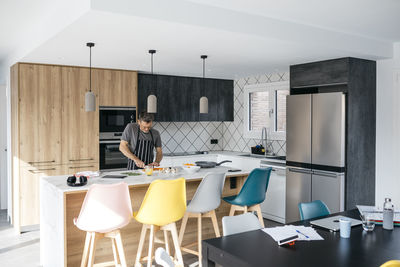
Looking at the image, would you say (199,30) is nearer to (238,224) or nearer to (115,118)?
(238,224)

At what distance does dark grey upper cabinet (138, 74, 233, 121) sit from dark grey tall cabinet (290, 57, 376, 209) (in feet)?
6.57

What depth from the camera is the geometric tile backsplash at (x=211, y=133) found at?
6.31m

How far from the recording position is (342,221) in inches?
87.6

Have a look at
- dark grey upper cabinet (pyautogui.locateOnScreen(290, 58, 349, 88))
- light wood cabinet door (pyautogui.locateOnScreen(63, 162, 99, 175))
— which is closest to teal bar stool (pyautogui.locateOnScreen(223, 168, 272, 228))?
dark grey upper cabinet (pyautogui.locateOnScreen(290, 58, 349, 88))

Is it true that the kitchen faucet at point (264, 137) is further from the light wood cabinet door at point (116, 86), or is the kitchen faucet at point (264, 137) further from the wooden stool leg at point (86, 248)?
the wooden stool leg at point (86, 248)

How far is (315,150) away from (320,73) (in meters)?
0.96

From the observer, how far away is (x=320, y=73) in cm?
459

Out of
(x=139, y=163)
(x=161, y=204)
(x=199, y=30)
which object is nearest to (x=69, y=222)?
(x=161, y=204)

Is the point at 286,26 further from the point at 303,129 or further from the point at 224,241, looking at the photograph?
the point at 224,241

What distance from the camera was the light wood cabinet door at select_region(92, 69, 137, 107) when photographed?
5.12 metres

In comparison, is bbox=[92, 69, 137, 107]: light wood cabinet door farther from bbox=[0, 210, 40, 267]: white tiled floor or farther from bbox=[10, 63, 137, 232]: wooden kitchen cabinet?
bbox=[0, 210, 40, 267]: white tiled floor

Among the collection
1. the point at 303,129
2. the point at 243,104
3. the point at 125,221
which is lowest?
the point at 125,221

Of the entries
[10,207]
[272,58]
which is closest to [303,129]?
[272,58]

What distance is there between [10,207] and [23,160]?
1.03 m
